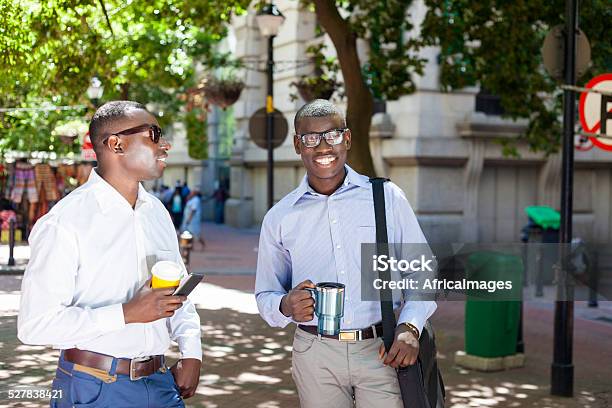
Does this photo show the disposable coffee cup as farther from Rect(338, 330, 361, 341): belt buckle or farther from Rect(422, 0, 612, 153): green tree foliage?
Rect(422, 0, 612, 153): green tree foliage

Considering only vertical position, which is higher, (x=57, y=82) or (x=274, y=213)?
(x=57, y=82)

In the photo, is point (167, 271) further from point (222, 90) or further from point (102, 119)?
point (222, 90)

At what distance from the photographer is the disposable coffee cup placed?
332 centimetres

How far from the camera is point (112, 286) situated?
3.45 m

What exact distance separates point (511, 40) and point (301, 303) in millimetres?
11173

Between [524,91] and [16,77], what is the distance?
7582 millimetres

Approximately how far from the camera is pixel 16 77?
38.5 ft

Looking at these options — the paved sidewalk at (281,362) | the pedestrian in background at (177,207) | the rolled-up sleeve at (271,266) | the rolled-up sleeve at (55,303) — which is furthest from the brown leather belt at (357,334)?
the pedestrian in background at (177,207)

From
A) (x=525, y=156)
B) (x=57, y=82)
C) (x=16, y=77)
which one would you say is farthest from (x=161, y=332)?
(x=525, y=156)

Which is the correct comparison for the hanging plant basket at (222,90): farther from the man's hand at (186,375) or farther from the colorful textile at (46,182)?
the man's hand at (186,375)

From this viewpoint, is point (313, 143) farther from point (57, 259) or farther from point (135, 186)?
point (57, 259)

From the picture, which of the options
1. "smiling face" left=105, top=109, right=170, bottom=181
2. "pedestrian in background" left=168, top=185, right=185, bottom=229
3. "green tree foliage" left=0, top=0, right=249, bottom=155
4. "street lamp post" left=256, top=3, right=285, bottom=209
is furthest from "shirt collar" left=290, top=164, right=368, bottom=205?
"pedestrian in background" left=168, top=185, right=185, bottom=229

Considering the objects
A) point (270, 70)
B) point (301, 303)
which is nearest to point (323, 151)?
point (301, 303)

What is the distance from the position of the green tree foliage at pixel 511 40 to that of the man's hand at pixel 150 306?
11383 millimetres
